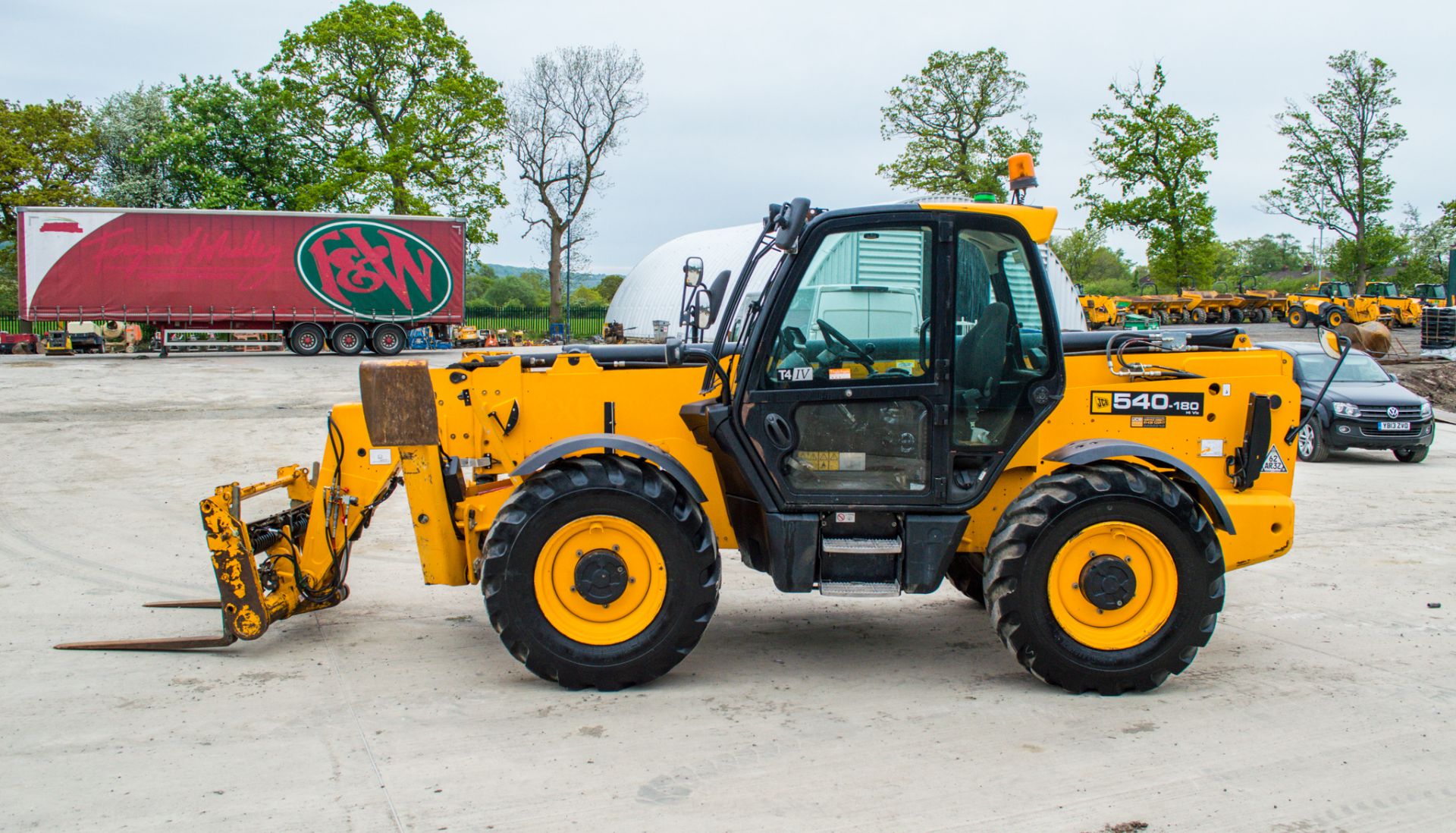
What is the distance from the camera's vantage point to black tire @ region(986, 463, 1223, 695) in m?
4.96

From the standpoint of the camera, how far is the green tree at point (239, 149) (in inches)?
1668

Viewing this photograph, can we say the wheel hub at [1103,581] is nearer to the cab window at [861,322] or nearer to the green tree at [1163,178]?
the cab window at [861,322]

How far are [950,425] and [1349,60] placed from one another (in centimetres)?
5452

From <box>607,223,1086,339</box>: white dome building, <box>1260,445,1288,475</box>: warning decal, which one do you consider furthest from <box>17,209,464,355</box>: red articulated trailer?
<box>1260,445,1288,475</box>: warning decal

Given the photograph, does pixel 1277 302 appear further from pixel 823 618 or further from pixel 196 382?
pixel 823 618

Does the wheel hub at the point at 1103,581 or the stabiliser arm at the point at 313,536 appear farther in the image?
the stabiliser arm at the point at 313,536

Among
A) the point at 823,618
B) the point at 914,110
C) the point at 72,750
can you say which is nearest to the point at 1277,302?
the point at 914,110

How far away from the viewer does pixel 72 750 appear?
4.27 meters

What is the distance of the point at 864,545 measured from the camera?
5160mm

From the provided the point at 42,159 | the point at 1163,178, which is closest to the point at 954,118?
the point at 1163,178

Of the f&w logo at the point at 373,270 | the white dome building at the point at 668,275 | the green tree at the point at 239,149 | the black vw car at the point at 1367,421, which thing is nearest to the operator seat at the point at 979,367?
the black vw car at the point at 1367,421

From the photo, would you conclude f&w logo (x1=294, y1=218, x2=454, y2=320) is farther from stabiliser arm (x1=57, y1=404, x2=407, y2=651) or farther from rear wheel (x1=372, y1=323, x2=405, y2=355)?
stabiliser arm (x1=57, y1=404, x2=407, y2=651)

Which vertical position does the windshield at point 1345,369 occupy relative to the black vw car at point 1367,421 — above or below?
above

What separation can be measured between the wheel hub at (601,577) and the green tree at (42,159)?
4733 centimetres
